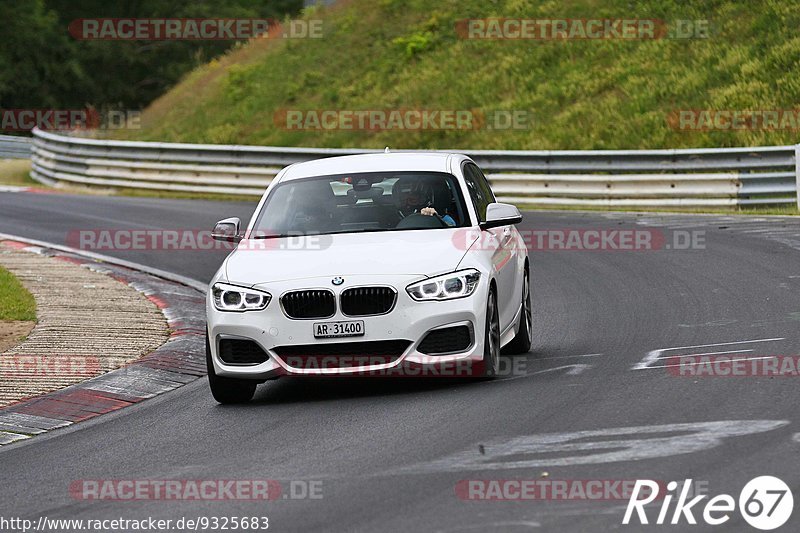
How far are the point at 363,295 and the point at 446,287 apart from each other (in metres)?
0.56

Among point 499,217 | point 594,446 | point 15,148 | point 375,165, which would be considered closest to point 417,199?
point 375,165

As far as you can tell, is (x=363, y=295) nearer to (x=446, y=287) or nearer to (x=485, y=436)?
(x=446, y=287)

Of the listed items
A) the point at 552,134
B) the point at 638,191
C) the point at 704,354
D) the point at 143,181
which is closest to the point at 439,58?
the point at 552,134

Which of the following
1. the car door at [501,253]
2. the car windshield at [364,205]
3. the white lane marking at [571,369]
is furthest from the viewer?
the car windshield at [364,205]

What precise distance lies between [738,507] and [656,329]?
5.78 metres

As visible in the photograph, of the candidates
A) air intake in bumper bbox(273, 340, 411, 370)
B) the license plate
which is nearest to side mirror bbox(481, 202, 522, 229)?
air intake in bumper bbox(273, 340, 411, 370)

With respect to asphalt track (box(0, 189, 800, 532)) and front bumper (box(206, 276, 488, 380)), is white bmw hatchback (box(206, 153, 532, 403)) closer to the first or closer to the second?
front bumper (box(206, 276, 488, 380))

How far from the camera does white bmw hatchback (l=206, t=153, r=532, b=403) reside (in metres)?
9.10

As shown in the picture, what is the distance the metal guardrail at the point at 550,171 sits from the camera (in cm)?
2298

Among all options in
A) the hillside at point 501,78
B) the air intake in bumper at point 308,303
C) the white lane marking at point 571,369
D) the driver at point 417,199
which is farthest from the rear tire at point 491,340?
the hillside at point 501,78

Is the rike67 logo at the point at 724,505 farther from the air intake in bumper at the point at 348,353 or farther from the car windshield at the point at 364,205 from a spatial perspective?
the car windshield at the point at 364,205

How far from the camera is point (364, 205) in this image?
10.4 metres

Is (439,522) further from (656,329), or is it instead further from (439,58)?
(439,58)

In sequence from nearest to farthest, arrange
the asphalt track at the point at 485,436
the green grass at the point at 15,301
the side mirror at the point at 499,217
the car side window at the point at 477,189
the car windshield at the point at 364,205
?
the asphalt track at the point at 485,436 → the side mirror at the point at 499,217 → the car windshield at the point at 364,205 → the car side window at the point at 477,189 → the green grass at the point at 15,301
